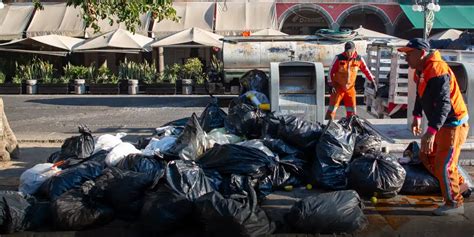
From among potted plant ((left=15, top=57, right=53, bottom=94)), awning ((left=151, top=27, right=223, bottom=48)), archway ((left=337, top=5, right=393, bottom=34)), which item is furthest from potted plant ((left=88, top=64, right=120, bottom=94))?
archway ((left=337, top=5, right=393, bottom=34))

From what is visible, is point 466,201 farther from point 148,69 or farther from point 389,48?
point 148,69

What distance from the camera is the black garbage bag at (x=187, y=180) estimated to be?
4.96 meters

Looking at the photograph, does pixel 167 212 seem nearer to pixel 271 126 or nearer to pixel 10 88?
pixel 271 126

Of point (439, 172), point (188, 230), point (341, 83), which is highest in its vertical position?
point (341, 83)

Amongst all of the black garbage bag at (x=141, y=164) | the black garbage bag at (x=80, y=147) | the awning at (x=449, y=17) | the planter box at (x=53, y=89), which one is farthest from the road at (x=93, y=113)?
the awning at (x=449, y=17)

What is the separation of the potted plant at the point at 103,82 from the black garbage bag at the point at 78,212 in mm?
16758

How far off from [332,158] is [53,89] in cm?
1790

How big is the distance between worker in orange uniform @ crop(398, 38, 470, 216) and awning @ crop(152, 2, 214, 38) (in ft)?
70.7

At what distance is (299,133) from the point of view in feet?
20.4

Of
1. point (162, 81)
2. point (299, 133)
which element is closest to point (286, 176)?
point (299, 133)

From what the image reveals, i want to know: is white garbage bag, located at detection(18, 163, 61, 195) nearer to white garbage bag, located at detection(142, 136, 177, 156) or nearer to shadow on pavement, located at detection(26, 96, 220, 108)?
white garbage bag, located at detection(142, 136, 177, 156)

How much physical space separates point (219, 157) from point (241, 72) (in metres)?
12.5

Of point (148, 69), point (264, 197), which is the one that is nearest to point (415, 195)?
point (264, 197)

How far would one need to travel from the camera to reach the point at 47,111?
51.5 feet
